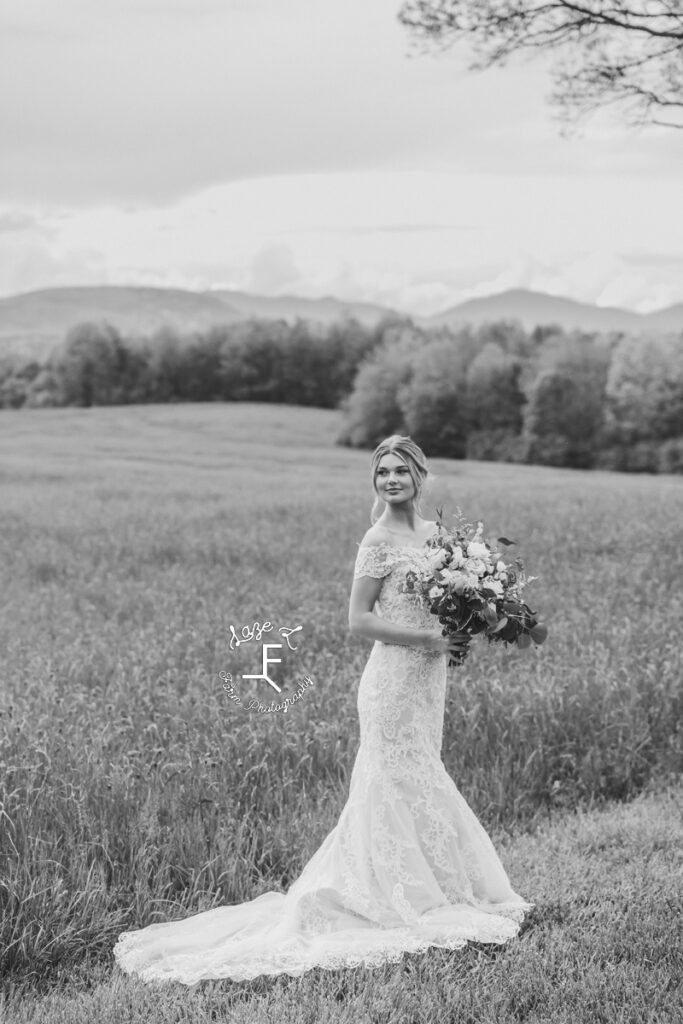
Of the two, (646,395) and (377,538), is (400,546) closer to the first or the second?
(377,538)

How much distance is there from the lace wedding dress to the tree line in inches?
2655

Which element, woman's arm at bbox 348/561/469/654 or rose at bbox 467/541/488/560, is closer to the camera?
rose at bbox 467/541/488/560

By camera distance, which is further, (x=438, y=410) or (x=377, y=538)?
(x=438, y=410)

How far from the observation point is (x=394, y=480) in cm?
596

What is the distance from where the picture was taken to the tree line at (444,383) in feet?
244

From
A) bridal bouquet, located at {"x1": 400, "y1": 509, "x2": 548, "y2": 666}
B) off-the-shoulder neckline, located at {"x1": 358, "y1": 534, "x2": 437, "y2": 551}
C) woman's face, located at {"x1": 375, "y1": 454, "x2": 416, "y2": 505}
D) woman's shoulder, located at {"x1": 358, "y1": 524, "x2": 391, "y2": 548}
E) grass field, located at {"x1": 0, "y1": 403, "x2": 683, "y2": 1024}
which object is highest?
woman's face, located at {"x1": 375, "y1": 454, "x2": 416, "y2": 505}

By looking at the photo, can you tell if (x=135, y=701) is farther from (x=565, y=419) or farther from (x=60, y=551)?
(x=565, y=419)

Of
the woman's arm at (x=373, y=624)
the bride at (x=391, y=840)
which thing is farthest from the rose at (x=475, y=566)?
the woman's arm at (x=373, y=624)

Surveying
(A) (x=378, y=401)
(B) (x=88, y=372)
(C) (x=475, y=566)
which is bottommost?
(C) (x=475, y=566)

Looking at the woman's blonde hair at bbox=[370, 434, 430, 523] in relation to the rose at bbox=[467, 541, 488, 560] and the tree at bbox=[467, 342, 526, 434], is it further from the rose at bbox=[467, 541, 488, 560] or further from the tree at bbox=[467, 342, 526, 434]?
the tree at bbox=[467, 342, 526, 434]

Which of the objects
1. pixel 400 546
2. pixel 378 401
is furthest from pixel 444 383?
pixel 400 546

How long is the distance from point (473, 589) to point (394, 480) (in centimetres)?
79

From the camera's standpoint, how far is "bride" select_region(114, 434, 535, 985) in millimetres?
5844

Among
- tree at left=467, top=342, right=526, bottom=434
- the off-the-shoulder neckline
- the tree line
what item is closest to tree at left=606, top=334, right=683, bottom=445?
the tree line
